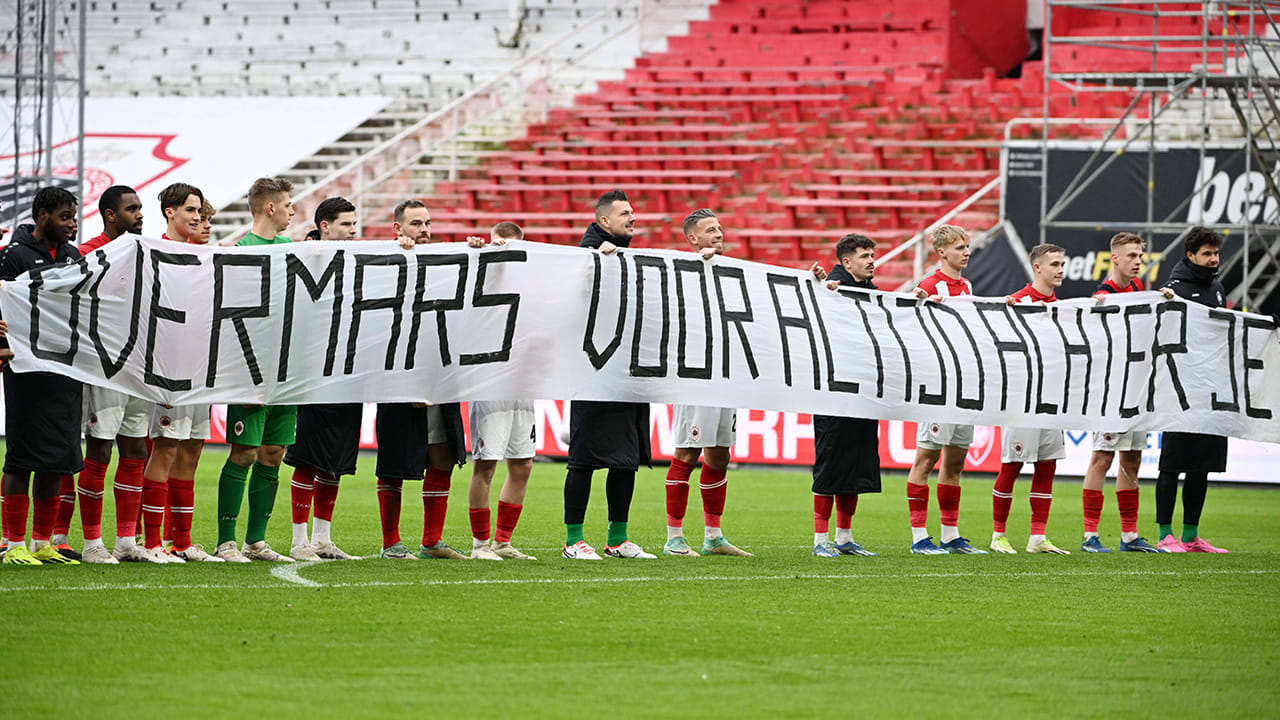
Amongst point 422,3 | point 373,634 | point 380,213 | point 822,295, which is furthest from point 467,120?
point 373,634

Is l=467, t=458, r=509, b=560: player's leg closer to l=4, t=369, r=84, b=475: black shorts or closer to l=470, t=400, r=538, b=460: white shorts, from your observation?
l=470, t=400, r=538, b=460: white shorts

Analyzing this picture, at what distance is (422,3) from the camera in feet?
109

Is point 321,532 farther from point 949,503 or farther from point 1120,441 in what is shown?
point 1120,441

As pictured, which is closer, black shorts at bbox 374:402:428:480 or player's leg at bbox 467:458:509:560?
black shorts at bbox 374:402:428:480

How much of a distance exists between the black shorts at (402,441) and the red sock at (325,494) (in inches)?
10.8

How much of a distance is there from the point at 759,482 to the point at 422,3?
1955 centimetres

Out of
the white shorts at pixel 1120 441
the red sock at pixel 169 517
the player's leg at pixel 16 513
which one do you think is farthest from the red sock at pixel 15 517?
the white shorts at pixel 1120 441

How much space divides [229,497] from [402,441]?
0.93m

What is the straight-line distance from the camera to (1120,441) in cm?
1034

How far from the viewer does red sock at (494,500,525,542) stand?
9.20 m

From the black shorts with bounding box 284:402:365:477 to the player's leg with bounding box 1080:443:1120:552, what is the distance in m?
4.43

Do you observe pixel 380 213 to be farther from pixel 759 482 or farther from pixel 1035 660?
pixel 1035 660

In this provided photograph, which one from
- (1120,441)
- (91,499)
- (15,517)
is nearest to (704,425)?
→ (1120,441)

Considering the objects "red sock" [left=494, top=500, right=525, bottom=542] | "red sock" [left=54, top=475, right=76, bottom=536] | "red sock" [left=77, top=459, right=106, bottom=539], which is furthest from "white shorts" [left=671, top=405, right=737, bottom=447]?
"red sock" [left=54, top=475, right=76, bottom=536]
